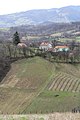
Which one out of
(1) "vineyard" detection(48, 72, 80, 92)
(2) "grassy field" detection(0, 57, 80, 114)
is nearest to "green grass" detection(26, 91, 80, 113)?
(2) "grassy field" detection(0, 57, 80, 114)

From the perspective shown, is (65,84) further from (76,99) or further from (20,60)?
(20,60)

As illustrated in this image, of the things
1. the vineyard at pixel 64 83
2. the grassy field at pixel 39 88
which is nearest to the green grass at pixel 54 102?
the grassy field at pixel 39 88

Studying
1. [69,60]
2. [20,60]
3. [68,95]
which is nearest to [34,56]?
[20,60]

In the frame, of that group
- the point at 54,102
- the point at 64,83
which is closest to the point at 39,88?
the point at 64,83

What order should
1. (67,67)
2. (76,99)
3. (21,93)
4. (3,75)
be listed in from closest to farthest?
(76,99) → (21,93) → (3,75) → (67,67)

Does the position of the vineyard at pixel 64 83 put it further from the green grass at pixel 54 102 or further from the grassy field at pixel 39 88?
the green grass at pixel 54 102

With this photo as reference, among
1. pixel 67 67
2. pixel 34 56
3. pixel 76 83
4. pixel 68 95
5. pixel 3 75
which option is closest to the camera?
pixel 68 95

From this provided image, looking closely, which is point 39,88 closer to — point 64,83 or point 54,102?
point 64,83

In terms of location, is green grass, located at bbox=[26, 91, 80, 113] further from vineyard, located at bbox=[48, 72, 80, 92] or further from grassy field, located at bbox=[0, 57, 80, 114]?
vineyard, located at bbox=[48, 72, 80, 92]

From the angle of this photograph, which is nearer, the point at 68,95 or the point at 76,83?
the point at 68,95
